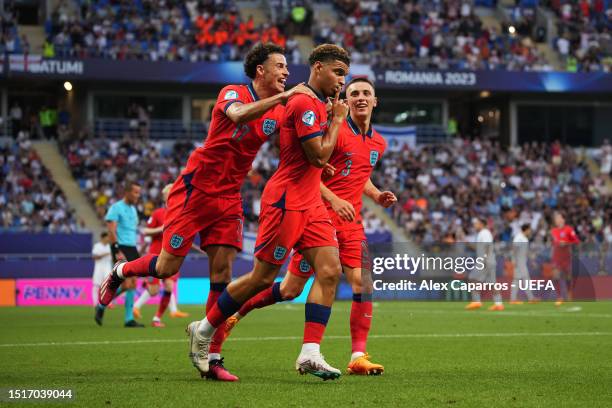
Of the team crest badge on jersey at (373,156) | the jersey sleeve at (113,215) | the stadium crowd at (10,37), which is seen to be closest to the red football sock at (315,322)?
the team crest badge on jersey at (373,156)

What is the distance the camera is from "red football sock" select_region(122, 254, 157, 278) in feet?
33.9

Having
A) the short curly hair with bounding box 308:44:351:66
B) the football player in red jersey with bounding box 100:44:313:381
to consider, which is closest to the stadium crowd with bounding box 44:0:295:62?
the football player in red jersey with bounding box 100:44:313:381

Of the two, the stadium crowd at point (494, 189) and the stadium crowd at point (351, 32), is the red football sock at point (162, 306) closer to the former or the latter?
the stadium crowd at point (494, 189)

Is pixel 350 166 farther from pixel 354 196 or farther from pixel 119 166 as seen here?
pixel 119 166

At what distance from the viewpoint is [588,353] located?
12.0 m

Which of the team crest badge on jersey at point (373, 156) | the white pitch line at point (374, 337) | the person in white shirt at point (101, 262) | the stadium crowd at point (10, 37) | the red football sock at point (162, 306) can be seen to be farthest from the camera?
the stadium crowd at point (10, 37)

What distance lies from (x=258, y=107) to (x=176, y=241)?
5.86 ft

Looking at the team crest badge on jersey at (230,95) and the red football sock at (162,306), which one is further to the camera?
the red football sock at (162,306)

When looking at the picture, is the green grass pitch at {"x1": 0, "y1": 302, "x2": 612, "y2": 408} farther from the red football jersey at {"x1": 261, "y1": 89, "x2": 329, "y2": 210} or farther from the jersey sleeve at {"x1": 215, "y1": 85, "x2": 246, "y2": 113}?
the jersey sleeve at {"x1": 215, "y1": 85, "x2": 246, "y2": 113}

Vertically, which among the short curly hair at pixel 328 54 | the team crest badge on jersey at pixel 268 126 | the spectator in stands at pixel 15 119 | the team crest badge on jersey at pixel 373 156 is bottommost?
the team crest badge on jersey at pixel 373 156

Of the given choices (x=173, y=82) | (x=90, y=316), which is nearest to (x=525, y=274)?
(x=90, y=316)

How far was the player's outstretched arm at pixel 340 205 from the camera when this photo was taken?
31.2 ft

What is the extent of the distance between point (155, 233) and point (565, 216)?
26725 mm

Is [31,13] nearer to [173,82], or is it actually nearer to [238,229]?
[173,82]
